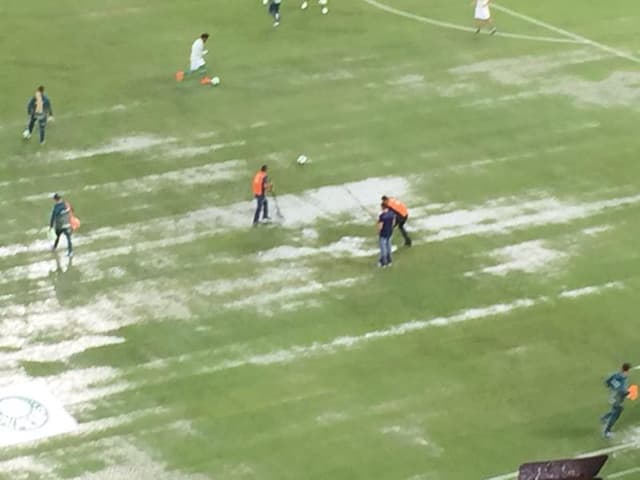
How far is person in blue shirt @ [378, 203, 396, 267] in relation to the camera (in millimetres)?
40719

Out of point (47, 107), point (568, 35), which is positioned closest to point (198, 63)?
point (47, 107)

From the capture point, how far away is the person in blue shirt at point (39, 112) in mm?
47406

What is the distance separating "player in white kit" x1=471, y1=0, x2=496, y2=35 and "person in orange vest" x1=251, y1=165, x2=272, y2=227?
15.7m

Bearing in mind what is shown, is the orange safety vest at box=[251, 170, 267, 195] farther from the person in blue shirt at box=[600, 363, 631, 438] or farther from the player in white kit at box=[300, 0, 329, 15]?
the player in white kit at box=[300, 0, 329, 15]

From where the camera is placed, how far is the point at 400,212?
137ft

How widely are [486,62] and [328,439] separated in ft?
79.5

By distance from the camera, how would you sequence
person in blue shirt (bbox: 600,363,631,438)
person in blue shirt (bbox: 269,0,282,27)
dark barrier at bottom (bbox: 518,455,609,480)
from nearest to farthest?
dark barrier at bottom (bbox: 518,455,609,480) < person in blue shirt (bbox: 600,363,631,438) < person in blue shirt (bbox: 269,0,282,27)

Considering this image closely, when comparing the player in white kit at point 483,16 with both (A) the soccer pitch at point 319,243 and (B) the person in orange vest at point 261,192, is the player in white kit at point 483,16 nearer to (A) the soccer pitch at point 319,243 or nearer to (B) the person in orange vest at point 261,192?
(A) the soccer pitch at point 319,243

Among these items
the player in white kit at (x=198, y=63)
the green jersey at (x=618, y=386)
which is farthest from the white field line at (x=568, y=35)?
the green jersey at (x=618, y=386)

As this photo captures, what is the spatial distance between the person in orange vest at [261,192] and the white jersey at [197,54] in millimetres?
9426

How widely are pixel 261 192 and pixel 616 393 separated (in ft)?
44.0

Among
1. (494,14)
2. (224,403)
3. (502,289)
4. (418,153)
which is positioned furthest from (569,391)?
(494,14)

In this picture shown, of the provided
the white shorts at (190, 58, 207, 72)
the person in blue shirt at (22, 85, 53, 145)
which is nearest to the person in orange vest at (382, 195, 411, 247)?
the person in blue shirt at (22, 85, 53, 145)

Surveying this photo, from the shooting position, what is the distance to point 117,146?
160 feet
